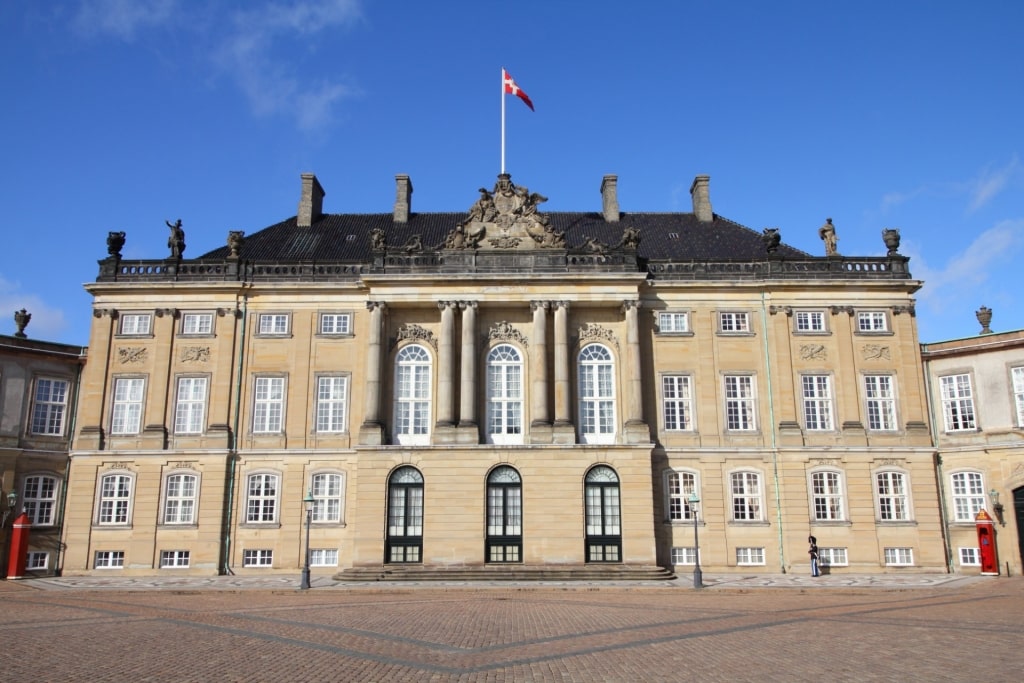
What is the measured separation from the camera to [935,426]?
36031mm

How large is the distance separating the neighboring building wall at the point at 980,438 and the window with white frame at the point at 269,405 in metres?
30.3

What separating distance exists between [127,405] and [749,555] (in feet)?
95.9

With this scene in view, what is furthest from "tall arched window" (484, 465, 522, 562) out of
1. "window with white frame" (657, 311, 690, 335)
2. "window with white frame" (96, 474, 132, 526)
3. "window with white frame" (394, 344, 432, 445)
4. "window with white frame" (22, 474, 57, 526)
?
"window with white frame" (22, 474, 57, 526)

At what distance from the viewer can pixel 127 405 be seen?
3631cm

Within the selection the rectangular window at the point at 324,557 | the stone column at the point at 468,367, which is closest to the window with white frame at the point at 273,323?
the stone column at the point at 468,367

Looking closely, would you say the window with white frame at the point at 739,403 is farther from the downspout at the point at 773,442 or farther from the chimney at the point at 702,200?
the chimney at the point at 702,200

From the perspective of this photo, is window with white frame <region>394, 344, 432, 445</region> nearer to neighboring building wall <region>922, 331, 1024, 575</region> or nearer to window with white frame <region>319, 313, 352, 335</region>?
window with white frame <region>319, 313, 352, 335</region>

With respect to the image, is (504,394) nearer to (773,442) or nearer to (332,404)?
(332,404)

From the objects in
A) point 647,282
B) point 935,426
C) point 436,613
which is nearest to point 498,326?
point 647,282

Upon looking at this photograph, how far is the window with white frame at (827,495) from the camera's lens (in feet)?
114

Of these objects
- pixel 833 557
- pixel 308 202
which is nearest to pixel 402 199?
pixel 308 202

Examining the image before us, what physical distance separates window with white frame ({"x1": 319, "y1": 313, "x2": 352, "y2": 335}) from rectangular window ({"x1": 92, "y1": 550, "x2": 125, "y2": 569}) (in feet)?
43.5

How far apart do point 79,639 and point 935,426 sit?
114ft

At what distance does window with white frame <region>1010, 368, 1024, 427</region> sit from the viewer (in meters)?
33.7
